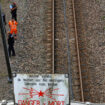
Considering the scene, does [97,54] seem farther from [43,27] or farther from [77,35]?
[43,27]

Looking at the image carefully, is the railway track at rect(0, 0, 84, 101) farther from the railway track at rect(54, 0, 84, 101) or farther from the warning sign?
the warning sign

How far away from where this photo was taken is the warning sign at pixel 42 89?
3523mm

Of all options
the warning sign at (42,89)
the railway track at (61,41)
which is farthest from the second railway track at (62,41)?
the warning sign at (42,89)

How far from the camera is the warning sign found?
3523 mm

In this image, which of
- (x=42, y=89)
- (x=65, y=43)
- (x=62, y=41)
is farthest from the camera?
(x=62, y=41)

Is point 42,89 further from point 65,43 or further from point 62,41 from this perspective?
point 62,41

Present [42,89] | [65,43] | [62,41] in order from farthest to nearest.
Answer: [62,41]
[65,43]
[42,89]

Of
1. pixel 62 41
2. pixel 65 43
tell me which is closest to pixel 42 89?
pixel 65 43

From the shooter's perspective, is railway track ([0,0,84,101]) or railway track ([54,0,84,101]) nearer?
railway track ([54,0,84,101])

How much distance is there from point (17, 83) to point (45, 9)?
10.3m

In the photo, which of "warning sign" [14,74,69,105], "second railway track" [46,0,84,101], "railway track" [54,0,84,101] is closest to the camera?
"warning sign" [14,74,69,105]

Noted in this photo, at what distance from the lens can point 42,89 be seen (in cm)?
353

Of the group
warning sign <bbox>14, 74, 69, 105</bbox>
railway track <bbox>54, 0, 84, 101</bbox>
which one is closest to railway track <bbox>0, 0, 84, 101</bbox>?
railway track <bbox>54, 0, 84, 101</bbox>

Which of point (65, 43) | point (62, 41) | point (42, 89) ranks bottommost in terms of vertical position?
point (42, 89)
